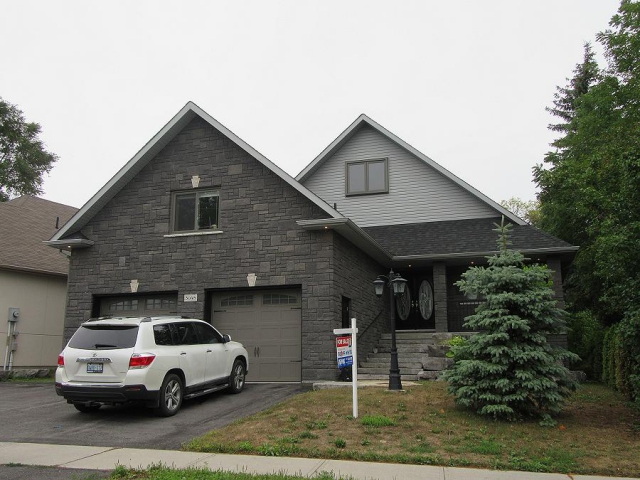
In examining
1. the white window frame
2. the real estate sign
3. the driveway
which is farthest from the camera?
the white window frame

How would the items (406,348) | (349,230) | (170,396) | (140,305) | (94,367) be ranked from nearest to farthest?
(94,367) < (170,396) < (349,230) < (140,305) < (406,348)

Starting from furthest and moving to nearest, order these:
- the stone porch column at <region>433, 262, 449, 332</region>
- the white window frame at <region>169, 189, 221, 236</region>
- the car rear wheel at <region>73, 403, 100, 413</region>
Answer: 1. the stone porch column at <region>433, 262, 449, 332</region>
2. the white window frame at <region>169, 189, 221, 236</region>
3. the car rear wheel at <region>73, 403, 100, 413</region>

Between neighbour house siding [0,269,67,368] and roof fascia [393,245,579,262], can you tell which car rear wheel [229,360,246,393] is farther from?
neighbour house siding [0,269,67,368]

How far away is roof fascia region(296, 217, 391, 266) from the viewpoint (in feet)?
46.0

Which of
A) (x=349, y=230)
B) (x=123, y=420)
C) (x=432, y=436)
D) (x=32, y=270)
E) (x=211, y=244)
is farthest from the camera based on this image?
(x=32, y=270)

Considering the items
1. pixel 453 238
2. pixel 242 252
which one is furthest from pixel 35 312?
pixel 453 238

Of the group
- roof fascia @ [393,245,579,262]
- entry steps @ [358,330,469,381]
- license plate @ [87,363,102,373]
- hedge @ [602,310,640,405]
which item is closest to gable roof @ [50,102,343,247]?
roof fascia @ [393,245,579,262]

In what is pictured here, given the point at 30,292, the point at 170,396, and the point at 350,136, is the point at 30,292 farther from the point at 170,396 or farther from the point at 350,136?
the point at 350,136

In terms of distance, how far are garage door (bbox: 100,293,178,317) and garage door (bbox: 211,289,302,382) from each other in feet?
4.56

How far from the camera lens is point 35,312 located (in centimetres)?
1947

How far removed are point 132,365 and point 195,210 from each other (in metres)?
6.96

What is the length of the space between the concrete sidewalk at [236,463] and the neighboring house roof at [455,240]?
34.6 feet

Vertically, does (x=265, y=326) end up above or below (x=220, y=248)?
below

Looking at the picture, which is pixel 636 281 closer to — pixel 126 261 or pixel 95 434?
pixel 95 434
